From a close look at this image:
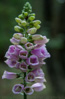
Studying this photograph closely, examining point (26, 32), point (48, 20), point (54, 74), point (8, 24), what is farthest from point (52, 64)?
point (26, 32)

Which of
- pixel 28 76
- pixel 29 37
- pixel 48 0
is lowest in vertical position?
pixel 48 0

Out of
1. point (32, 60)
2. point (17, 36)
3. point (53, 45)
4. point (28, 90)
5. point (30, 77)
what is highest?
point (17, 36)

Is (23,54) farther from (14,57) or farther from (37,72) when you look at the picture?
(37,72)

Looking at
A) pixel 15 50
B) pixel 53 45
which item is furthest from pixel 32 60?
pixel 53 45

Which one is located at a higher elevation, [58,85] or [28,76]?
[28,76]

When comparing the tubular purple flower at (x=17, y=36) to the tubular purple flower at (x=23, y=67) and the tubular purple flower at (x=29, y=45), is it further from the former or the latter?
the tubular purple flower at (x=23, y=67)

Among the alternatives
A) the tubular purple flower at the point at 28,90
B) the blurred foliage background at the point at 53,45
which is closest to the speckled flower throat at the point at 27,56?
the tubular purple flower at the point at 28,90

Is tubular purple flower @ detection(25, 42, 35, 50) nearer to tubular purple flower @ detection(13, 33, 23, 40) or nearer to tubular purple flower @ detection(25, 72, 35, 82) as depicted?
tubular purple flower @ detection(13, 33, 23, 40)

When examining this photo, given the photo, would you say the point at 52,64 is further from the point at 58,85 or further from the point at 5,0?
the point at 5,0
